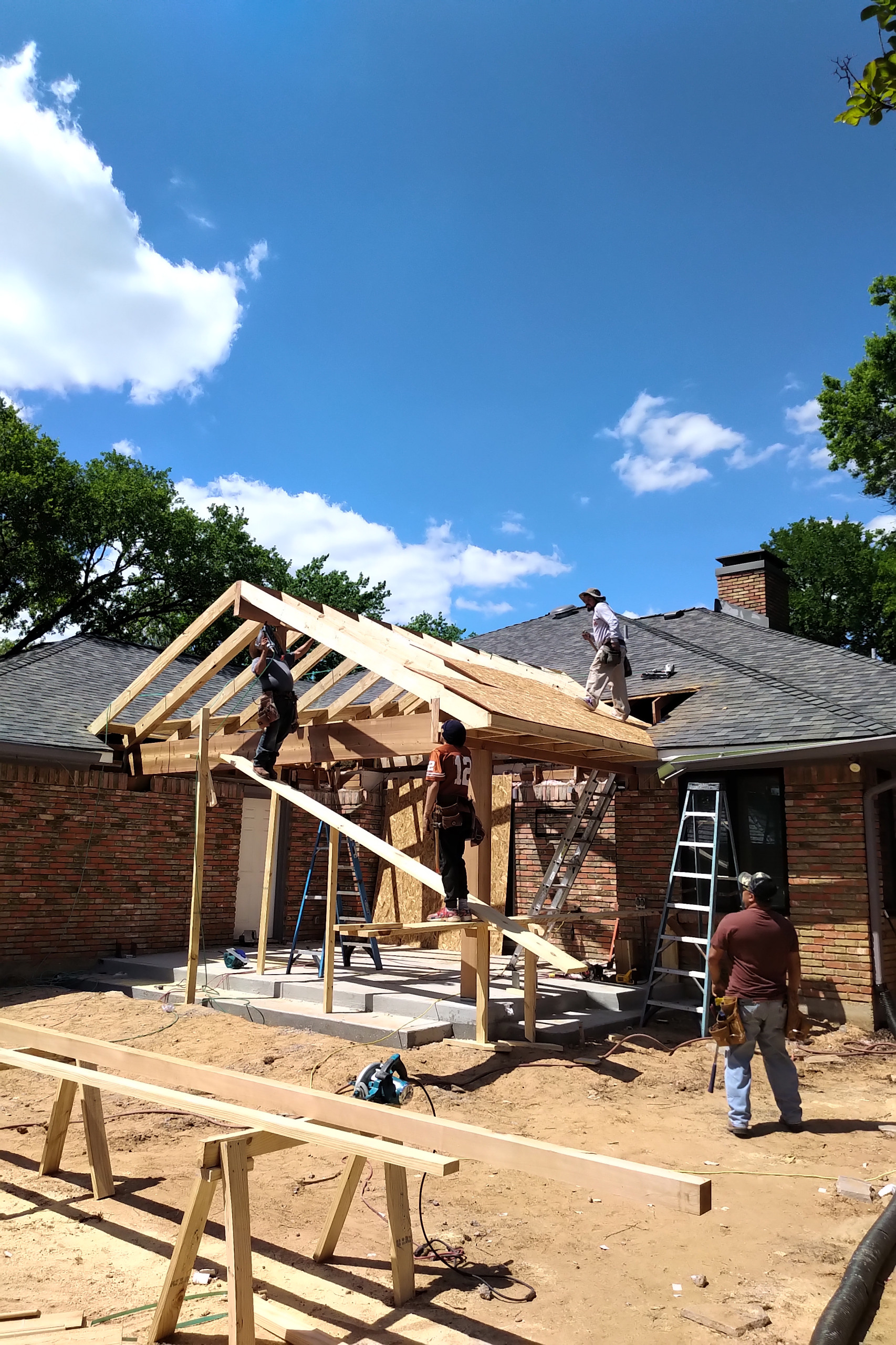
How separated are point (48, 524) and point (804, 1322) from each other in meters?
30.0

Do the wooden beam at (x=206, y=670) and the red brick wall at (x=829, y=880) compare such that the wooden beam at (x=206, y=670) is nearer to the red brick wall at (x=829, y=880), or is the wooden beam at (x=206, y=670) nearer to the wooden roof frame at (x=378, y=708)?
the wooden roof frame at (x=378, y=708)

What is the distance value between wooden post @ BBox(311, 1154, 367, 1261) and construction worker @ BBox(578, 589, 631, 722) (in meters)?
7.58

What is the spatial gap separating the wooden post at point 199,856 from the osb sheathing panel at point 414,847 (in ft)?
15.3

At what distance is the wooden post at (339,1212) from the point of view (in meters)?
4.34

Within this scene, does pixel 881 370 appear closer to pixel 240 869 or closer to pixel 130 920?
pixel 240 869

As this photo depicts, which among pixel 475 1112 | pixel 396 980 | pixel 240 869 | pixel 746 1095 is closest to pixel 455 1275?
pixel 475 1112

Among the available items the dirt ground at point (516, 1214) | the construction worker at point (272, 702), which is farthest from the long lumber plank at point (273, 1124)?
the construction worker at point (272, 702)

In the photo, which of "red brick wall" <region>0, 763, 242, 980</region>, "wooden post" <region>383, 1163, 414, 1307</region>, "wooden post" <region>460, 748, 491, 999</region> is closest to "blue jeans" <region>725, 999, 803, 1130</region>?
"wooden post" <region>460, 748, 491, 999</region>

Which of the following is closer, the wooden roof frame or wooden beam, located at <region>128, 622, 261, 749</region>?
the wooden roof frame

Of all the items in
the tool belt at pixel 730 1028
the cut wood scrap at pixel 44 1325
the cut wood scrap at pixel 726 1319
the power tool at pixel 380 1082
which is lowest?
the cut wood scrap at pixel 726 1319

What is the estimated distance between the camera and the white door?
14148 mm

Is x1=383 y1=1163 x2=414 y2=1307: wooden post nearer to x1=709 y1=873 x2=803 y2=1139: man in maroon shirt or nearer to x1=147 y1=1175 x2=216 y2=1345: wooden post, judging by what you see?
x1=147 y1=1175 x2=216 y2=1345: wooden post

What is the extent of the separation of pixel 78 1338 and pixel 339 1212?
4.15 ft

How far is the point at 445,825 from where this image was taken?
762 centimetres
